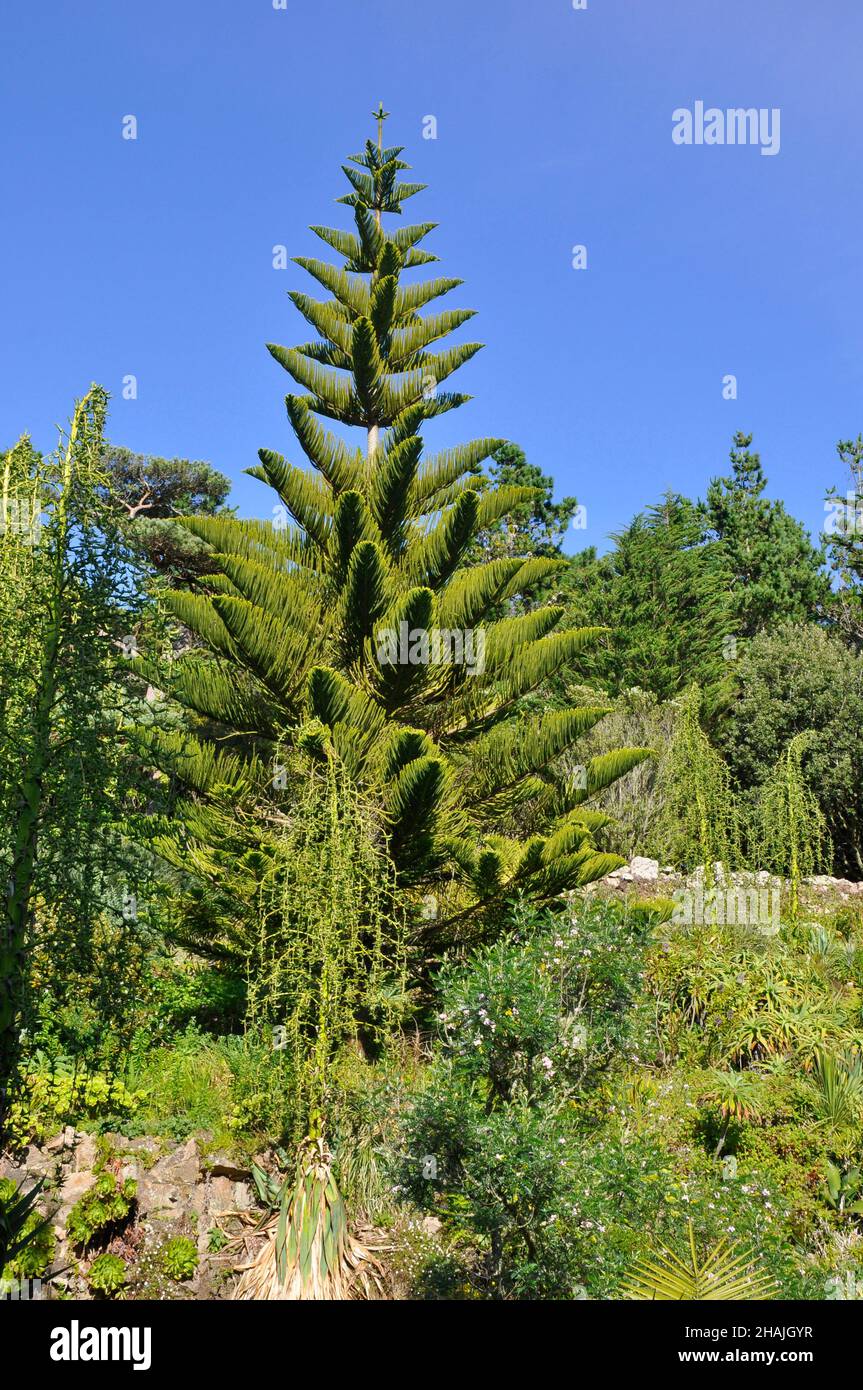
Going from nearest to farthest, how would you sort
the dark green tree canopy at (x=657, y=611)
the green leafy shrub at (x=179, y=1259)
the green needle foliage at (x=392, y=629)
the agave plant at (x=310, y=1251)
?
the agave plant at (x=310, y=1251) → the green leafy shrub at (x=179, y=1259) → the green needle foliage at (x=392, y=629) → the dark green tree canopy at (x=657, y=611)

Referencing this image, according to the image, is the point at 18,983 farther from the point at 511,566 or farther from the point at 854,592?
the point at 854,592

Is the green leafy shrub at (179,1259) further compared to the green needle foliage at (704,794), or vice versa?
the green needle foliage at (704,794)

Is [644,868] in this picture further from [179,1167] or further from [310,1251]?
[310,1251]

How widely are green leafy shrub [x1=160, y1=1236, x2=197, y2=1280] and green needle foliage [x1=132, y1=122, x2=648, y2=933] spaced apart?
2.62 metres

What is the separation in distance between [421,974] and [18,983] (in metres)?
4.42

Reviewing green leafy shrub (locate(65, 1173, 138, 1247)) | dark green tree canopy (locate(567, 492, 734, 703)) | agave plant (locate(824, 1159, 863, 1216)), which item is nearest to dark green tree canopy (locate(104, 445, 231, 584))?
dark green tree canopy (locate(567, 492, 734, 703))

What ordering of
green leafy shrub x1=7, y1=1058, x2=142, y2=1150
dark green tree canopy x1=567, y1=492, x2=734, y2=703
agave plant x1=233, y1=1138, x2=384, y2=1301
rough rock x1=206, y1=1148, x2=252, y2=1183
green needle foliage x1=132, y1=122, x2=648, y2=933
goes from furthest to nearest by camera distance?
dark green tree canopy x1=567, y1=492, x2=734, y2=703 → green needle foliage x1=132, y1=122, x2=648, y2=933 → rough rock x1=206, y1=1148, x2=252, y2=1183 → green leafy shrub x1=7, y1=1058, x2=142, y2=1150 → agave plant x1=233, y1=1138, x2=384, y2=1301

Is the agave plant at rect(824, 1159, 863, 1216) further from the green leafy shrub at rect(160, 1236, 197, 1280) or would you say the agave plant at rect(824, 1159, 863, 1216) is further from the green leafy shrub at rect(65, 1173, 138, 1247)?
the green leafy shrub at rect(65, 1173, 138, 1247)

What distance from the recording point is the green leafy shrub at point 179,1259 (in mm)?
→ 4262

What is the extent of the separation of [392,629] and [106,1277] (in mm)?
3941

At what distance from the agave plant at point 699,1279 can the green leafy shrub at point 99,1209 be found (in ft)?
7.62

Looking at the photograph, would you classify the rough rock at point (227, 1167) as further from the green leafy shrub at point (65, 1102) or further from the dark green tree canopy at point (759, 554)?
the dark green tree canopy at point (759, 554)

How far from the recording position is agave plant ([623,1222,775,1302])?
342cm

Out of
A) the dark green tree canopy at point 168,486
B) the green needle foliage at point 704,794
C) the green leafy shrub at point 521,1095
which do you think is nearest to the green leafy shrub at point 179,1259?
the green leafy shrub at point 521,1095
